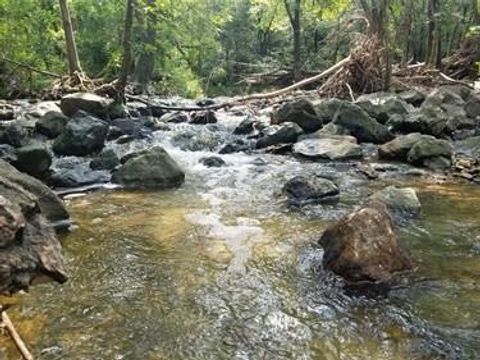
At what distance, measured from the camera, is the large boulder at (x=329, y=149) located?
10.3 metres

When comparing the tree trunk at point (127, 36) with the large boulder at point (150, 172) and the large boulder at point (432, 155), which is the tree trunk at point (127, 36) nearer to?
the large boulder at point (150, 172)

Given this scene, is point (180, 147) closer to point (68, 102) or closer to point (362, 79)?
Result: point (68, 102)

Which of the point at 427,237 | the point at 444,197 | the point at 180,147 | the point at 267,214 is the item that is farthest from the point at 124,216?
the point at 180,147

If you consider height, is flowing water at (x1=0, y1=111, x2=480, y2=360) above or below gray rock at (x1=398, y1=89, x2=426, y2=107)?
above

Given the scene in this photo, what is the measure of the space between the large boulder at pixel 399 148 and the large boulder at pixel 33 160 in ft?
19.8

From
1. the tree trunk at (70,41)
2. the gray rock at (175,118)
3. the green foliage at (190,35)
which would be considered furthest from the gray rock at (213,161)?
the tree trunk at (70,41)

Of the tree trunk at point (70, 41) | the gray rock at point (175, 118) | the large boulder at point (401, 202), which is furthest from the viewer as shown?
the tree trunk at point (70, 41)

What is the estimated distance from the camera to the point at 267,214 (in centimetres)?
675

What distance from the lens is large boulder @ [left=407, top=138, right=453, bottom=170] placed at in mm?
9344

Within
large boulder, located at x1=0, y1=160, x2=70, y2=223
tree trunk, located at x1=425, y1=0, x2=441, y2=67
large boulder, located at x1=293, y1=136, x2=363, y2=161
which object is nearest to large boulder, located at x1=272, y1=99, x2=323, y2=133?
large boulder, located at x1=293, y1=136, x2=363, y2=161

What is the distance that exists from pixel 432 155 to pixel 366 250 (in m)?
5.39

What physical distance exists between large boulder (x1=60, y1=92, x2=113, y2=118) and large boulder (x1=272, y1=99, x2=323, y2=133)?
15.5 ft

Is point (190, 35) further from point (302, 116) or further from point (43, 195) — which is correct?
point (43, 195)

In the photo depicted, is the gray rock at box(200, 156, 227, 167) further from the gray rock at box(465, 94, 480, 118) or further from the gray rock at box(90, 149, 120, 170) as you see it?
the gray rock at box(465, 94, 480, 118)
